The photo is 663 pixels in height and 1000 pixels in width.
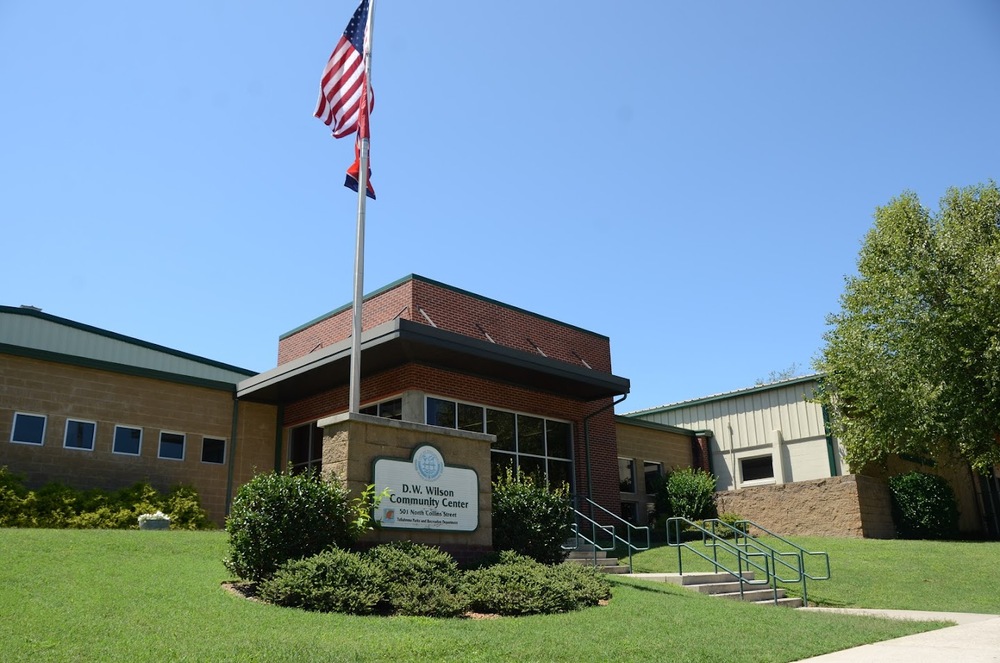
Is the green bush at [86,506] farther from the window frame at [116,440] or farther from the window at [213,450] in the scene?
the window at [213,450]

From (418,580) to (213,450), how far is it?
11570mm

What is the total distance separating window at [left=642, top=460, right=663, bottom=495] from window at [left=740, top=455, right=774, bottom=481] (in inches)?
121

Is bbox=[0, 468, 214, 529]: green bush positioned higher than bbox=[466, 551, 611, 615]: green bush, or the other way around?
bbox=[0, 468, 214, 529]: green bush

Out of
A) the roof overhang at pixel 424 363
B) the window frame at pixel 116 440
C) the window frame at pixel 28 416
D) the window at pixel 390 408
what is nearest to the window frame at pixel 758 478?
the roof overhang at pixel 424 363

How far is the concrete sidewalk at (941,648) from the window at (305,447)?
14108mm

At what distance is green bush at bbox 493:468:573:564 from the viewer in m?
13.5

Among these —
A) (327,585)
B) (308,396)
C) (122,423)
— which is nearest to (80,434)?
(122,423)

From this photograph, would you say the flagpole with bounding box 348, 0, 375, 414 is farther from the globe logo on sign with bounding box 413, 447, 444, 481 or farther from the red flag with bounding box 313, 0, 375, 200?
the globe logo on sign with bounding box 413, 447, 444, 481

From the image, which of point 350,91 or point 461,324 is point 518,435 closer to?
point 461,324

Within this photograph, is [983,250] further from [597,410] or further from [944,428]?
[597,410]

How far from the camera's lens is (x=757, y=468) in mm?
27344

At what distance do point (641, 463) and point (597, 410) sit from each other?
16.7ft

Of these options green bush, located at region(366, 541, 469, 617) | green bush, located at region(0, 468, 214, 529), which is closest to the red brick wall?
green bush, located at region(0, 468, 214, 529)

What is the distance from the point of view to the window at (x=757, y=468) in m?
27.0
